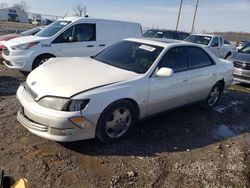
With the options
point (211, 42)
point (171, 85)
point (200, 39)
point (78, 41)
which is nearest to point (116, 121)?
point (171, 85)

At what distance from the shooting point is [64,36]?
883 cm

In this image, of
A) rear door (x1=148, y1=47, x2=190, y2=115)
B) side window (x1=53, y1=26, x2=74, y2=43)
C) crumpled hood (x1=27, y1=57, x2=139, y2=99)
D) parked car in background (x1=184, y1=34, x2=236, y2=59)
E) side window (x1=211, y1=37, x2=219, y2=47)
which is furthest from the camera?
side window (x1=211, y1=37, x2=219, y2=47)

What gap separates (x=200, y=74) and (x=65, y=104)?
3.10 meters

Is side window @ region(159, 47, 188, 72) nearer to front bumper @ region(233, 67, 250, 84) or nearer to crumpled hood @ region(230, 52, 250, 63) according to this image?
front bumper @ region(233, 67, 250, 84)

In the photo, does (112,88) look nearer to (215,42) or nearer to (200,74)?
(200,74)

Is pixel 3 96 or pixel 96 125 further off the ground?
pixel 96 125

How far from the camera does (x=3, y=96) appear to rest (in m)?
6.24

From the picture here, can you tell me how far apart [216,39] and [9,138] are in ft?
42.3

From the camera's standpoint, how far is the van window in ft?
28.9

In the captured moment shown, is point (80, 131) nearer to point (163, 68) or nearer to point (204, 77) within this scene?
point (163, 68)

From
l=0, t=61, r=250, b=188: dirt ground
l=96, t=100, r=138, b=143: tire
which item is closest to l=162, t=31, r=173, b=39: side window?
l=0, t=61, r=250, b=188: dirt ground

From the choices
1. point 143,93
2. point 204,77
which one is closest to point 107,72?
point 143,93

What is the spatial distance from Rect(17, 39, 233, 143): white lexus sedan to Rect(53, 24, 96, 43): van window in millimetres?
3538

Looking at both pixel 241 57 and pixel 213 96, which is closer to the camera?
pixel 213 96
